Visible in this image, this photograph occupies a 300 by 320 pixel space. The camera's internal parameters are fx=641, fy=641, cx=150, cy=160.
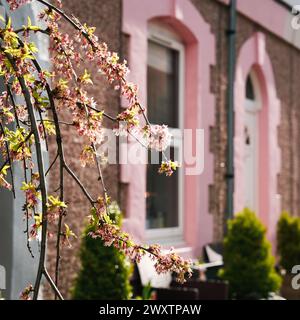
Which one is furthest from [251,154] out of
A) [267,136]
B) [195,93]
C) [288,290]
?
[195,93]

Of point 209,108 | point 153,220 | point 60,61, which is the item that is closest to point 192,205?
point 153,220

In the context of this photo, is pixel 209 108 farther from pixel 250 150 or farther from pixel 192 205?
pixel 250 150

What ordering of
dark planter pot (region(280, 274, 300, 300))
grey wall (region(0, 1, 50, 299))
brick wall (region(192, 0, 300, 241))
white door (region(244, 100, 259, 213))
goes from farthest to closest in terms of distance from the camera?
white door (region(244, 100, 259, 213)) < dark planter pot (region(280, 274, 300, 300)) < brick wall (region(192, 0, 300, 241)) < grey wall (region(0, 1, 50, 299))

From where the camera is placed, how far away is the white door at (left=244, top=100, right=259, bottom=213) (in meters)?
9.30

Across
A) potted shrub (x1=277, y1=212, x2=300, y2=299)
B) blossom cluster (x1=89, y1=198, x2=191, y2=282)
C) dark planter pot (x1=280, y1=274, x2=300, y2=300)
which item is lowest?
dark planter pot (x1=280, y1=274, x2=300, y2=300)

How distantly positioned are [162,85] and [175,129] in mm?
518

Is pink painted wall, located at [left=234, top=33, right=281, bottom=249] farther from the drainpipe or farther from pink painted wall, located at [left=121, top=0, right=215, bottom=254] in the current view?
pink painted wall, located at [left=121, top=0, right=215, bottom=254]

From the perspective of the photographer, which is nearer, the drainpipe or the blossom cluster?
the blossom cluster

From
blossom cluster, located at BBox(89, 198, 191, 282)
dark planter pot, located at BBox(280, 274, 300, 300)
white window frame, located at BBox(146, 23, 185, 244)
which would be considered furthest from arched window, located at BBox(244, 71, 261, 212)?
blossom cluster, located at BBox(89, 198, 191, 282)

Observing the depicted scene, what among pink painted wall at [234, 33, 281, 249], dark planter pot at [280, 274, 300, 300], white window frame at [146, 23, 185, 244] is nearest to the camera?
white window frame at [146, 23, 185, 244]

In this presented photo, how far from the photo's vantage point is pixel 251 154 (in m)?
9.41

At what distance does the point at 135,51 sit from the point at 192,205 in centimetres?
207

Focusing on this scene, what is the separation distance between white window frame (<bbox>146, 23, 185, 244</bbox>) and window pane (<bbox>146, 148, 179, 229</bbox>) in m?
0.05

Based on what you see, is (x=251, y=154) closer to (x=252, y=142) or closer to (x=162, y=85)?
(x=252, y=142)
